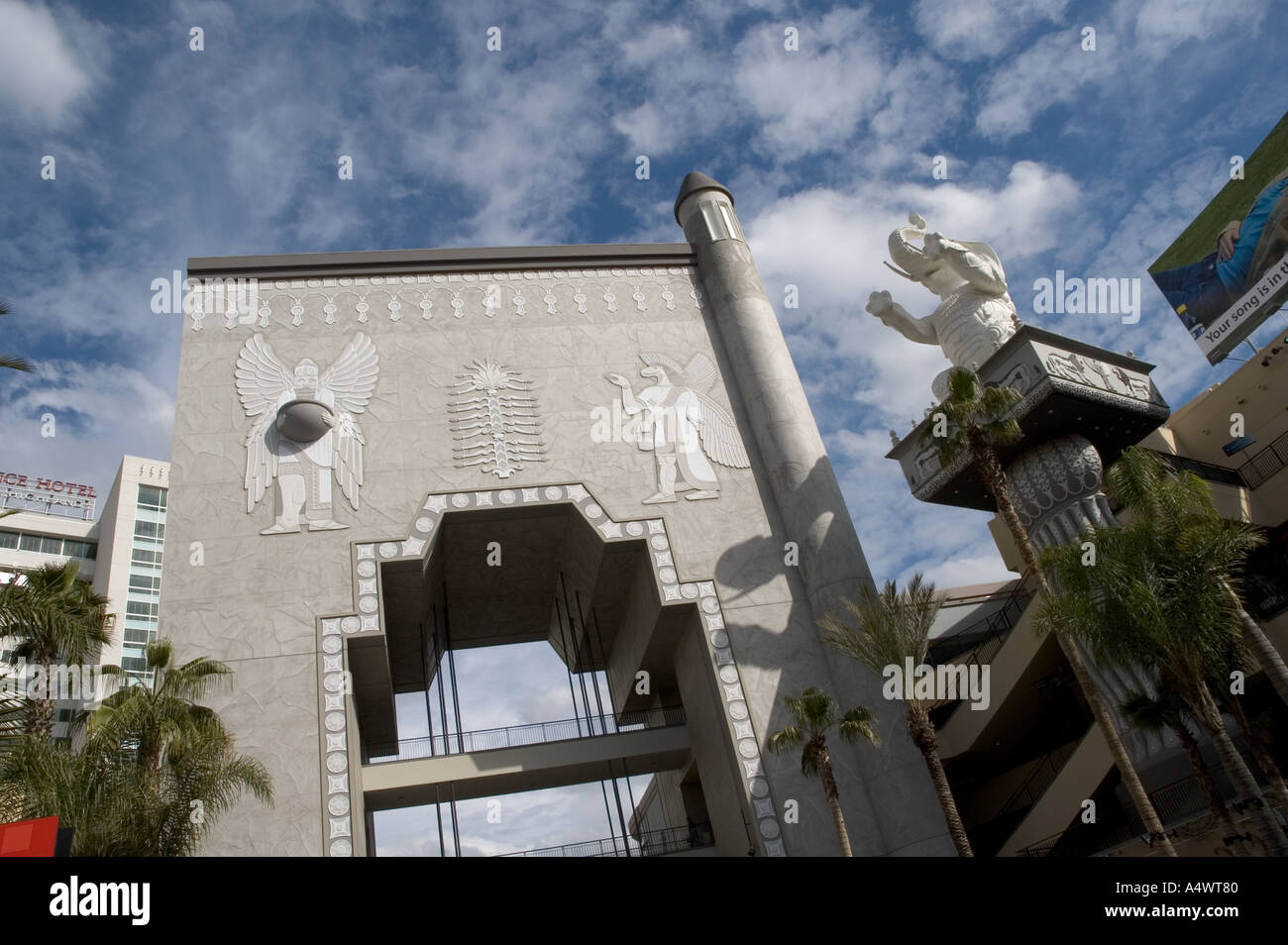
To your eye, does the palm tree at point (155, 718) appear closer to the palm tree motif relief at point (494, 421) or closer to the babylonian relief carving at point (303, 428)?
the babylonian relief carving at point (303, 428)

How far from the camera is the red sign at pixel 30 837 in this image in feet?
16.8

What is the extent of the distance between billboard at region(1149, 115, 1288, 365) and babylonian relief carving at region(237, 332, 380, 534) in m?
27.9

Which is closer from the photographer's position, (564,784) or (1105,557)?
(1105,557)

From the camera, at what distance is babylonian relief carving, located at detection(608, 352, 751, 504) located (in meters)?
23.5

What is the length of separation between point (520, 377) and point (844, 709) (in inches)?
451

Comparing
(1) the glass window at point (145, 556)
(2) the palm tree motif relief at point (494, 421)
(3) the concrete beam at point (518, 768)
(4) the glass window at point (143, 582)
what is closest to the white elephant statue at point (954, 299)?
(2) the palm tree motif relief at point (494, 421)

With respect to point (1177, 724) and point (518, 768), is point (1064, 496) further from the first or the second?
point (518, 768)

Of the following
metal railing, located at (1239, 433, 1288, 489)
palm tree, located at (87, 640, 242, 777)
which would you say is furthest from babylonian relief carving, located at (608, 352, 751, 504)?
metal railing, located at (1239, 433, 1288, 489)

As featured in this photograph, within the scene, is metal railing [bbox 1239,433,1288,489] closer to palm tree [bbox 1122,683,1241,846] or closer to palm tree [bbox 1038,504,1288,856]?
palm tree [bbox 1038,504,1288,856]

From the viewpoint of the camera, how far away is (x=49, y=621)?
30.8 feet

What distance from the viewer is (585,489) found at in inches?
903

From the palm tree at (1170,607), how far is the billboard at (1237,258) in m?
20.8
